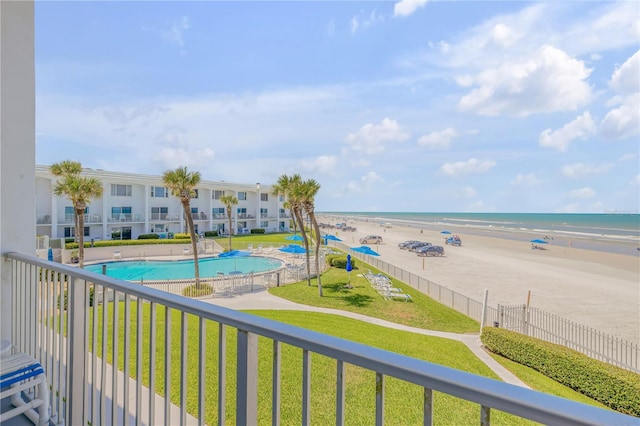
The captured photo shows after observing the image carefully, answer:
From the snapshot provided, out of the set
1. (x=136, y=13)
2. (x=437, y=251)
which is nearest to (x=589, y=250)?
(x=437, y=251)

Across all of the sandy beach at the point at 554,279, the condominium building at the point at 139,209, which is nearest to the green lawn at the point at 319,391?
the sandy beach at the point at 554,279

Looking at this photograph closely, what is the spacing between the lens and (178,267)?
19375 millimetres

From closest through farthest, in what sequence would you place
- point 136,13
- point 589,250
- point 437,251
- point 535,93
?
point 136,13, point 535,93, point 437,251, point 589,250

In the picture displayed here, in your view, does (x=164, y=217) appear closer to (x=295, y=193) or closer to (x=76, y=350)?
(x=295, y=193)

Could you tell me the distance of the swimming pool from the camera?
1750 cm

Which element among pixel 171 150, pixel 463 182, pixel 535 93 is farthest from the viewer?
pixel 463 182

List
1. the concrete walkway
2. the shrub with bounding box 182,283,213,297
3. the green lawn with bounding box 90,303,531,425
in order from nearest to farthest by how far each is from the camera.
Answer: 1. the green lawn with bounding box 90,303,531,425
2. the concrete walkway
3. the shrub with bounding box 182,283,213,297

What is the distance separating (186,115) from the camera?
1836 cm

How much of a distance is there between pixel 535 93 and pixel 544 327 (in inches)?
439

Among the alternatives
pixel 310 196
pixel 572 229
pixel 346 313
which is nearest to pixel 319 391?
pixel 346 313

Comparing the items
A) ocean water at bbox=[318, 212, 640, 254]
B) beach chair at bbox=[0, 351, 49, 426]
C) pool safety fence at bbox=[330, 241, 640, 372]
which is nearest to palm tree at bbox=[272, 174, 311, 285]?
pool safety fence at bbox=[330, 241, 640, 372]

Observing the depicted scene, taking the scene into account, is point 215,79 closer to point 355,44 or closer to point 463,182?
point 355,44

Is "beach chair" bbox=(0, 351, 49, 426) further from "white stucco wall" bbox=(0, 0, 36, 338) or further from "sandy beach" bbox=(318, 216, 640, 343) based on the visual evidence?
"sandy beach" bbox=(318, 216, 640, 343)

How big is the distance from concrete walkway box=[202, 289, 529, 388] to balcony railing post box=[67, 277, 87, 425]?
6.81 meters
